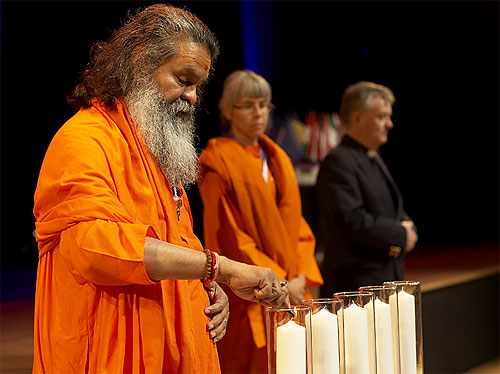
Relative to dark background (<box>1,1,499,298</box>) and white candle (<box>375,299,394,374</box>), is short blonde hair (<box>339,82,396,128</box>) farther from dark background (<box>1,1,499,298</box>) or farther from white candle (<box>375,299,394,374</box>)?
white candle (<box>375,299,394,374</box>)

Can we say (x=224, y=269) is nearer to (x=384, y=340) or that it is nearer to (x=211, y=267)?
(x=211, y=267)

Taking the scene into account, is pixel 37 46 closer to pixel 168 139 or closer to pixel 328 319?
pixel 168 139

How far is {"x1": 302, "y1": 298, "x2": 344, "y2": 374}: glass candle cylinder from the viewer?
4.37 ft

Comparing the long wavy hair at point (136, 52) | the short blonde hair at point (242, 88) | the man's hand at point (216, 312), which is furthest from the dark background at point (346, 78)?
the man's hand at point (216, 312)

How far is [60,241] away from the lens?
4.55 feet

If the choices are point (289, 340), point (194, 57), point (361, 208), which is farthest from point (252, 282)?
point (361, 208)

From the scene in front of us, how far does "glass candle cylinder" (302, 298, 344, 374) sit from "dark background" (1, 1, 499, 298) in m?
1.79

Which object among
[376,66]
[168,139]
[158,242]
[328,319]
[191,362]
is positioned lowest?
[191,362]

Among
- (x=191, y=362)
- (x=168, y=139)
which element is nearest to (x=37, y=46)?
(x=168, y=139)

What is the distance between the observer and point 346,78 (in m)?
7.29

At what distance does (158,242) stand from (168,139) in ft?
1.23

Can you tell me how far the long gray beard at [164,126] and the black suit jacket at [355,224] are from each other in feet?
4.66

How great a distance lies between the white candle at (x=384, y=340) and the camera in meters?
1.50

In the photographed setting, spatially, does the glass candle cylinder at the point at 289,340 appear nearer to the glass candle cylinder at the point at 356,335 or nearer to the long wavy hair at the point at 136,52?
the glass candle cylinder at the point at 356,335
